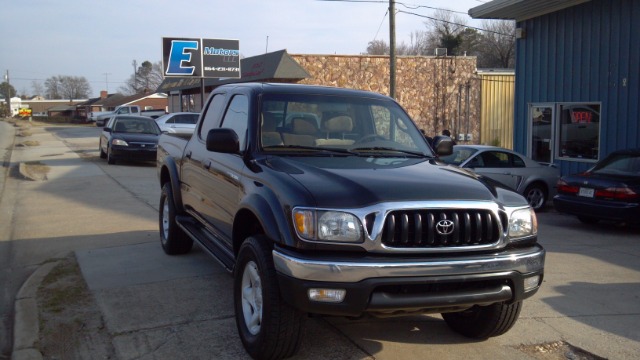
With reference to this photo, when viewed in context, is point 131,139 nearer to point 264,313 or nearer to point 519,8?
point 519,8

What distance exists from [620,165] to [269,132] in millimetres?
7760

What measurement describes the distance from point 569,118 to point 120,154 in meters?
13.4

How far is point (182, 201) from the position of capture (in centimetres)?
756

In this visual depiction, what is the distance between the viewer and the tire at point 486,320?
494cm

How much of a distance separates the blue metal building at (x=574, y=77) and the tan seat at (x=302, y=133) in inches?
Answer: 425

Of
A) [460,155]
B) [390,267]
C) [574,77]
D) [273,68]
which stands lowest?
[390,267]

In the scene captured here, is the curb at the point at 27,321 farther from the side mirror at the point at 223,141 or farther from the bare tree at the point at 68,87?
the bare tree at the point at 68,87

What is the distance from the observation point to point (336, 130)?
571 centimetres

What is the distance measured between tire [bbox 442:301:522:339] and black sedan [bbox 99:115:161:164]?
16.4 metres

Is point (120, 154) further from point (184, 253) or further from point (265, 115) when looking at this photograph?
point (265, 115)

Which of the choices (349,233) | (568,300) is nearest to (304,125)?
(349,233)

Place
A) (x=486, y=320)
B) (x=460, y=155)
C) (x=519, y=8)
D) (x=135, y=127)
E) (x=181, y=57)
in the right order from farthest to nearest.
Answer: (x=181, y=57) → (x=135, y=127) → (x=519, y=8) → (x=460, y=155) → (x=486, y=320)

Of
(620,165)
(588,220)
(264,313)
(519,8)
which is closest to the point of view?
(264,313)

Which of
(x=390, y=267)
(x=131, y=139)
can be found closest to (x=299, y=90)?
(x=390, y=267)
